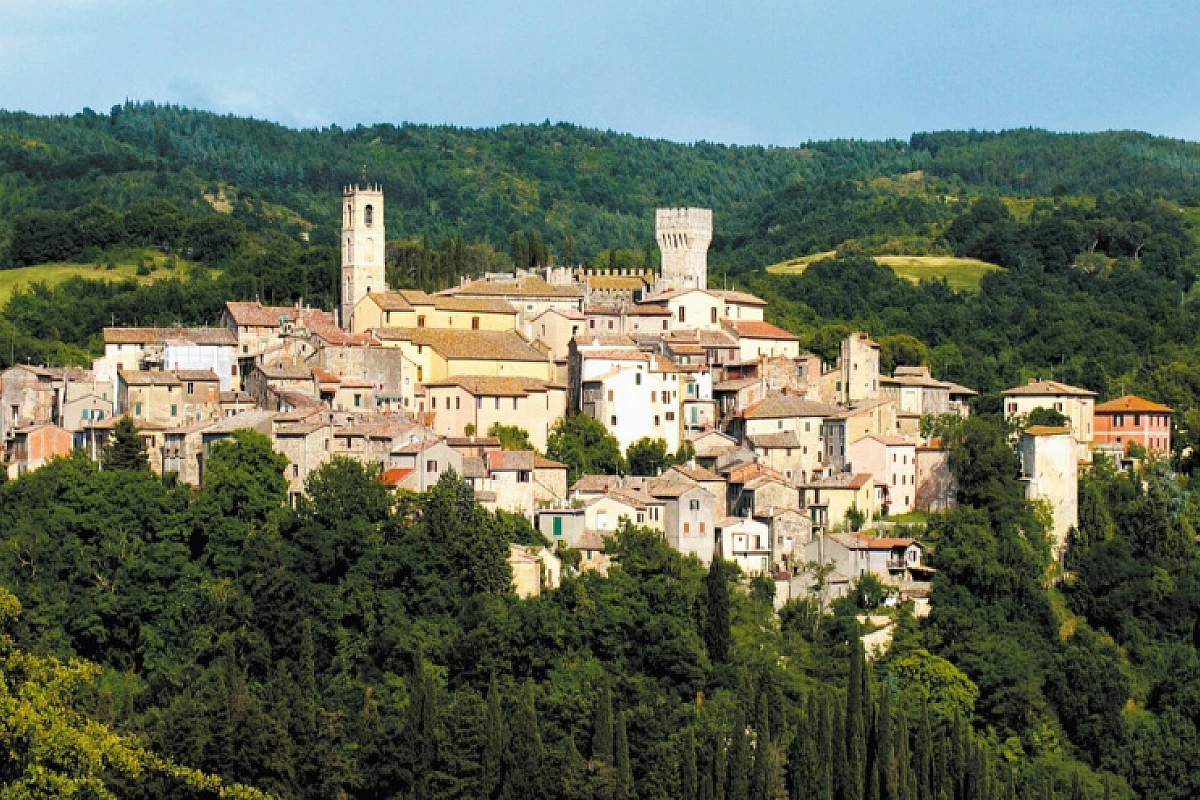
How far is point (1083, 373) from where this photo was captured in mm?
78125

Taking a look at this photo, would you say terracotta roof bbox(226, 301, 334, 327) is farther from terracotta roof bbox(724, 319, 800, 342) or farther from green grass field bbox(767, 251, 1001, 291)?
green grass field bbox(767, 251, 1001, 291)

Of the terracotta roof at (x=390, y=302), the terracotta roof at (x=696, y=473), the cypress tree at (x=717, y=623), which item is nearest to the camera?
the cypress tree at (x=717, y=623)

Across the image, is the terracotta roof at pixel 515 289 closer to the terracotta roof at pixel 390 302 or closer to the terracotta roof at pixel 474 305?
the terracotta roof at pixel 474 305

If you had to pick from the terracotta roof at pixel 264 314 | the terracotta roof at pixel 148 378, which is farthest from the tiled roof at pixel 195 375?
the terracotta roof at pixel 264 314

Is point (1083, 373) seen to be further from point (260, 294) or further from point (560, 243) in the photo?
point (560, 243)

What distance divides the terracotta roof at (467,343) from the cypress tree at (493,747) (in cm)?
1770

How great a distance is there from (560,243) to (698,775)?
310 feet

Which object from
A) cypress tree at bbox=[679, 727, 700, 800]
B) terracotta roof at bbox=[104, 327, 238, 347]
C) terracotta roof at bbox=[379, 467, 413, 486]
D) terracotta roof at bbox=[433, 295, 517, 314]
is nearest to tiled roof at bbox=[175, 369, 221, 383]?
terracotta roof at bbox=[104, 327, 238, 347]

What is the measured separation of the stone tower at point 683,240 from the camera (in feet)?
267

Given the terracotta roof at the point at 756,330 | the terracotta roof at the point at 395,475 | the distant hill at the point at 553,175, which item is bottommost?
the terracotta roof at the point at 395,475

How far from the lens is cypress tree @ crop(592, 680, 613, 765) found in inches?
1873

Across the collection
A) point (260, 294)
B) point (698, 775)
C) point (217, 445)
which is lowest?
point (698, 775)

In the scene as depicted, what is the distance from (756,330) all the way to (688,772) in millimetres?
26755

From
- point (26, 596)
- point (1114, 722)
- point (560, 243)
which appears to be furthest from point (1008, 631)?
point (560, 243)
